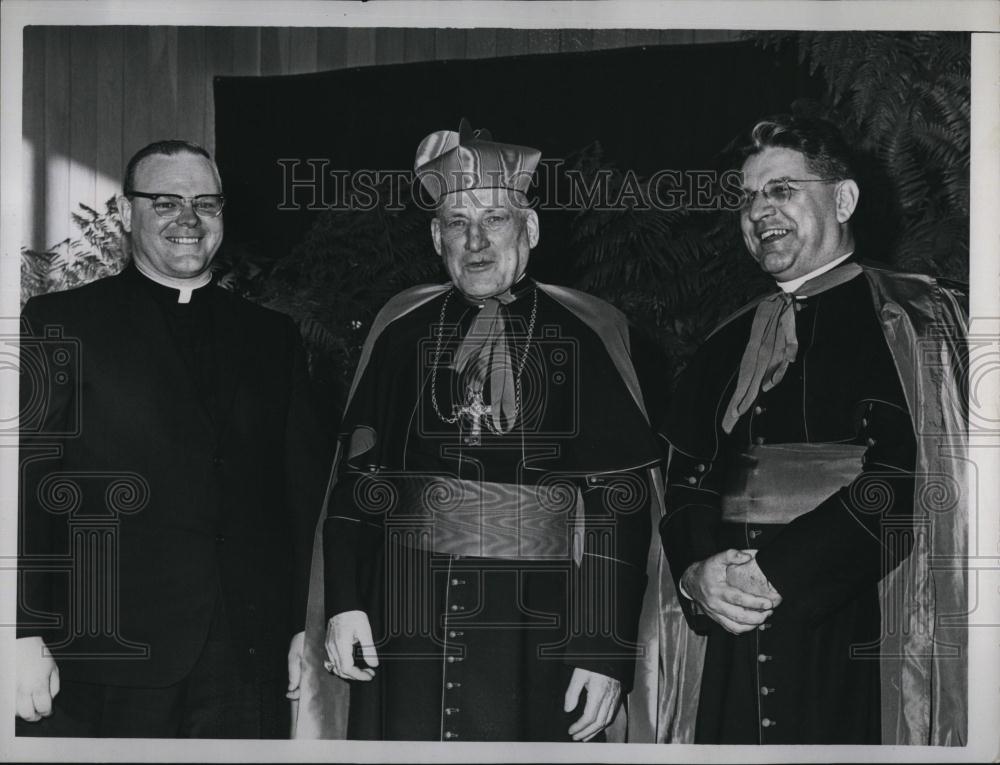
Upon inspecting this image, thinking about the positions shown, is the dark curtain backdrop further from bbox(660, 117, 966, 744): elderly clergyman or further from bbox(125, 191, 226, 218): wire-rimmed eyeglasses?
bbox(660, 117, 966, 744): elderly clergyman

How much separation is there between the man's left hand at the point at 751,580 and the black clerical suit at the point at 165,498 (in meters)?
1.47

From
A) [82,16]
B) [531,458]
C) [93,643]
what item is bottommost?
[93,643]

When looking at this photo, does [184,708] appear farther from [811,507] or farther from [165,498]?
[811,507]

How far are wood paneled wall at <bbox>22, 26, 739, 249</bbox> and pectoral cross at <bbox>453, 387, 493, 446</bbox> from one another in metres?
1.24

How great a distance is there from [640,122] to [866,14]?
912 millimetres

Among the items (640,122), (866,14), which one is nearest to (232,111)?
(640,122)

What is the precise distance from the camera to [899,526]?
4.14m

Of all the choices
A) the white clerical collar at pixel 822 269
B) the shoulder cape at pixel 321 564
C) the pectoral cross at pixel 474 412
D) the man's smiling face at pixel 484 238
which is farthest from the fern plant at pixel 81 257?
the white clerical collar at pixel 822 269

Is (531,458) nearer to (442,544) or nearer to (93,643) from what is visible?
(442,544)

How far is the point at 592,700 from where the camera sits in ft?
13.6

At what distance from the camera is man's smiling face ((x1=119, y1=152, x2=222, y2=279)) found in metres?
4.24

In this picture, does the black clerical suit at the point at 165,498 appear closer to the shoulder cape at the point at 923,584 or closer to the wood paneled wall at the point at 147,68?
the wood paneled wall at the point at 147,68

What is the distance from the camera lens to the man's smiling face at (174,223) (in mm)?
4238
